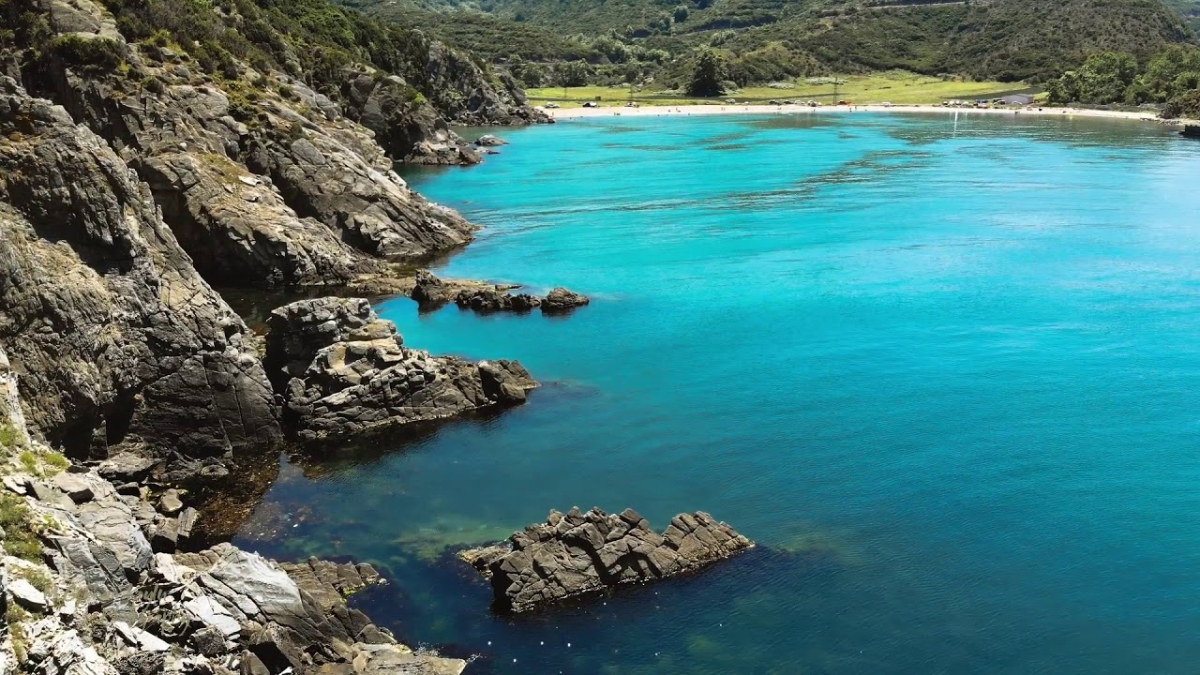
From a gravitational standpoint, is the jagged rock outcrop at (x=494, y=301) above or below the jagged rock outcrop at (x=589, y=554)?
above

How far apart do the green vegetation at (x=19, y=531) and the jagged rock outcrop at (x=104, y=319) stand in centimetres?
1358

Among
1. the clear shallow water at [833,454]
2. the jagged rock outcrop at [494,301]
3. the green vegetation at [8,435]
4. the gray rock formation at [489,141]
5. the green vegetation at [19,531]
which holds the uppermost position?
the green vegetation at [8,435]

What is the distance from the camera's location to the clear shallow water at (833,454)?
109 ft

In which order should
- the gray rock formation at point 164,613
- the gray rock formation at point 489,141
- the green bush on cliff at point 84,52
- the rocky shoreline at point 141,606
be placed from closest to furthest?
the rocky shoreline at point 141,606
the gray rock formation at point 164,613
the green bush on cliff at point 84,52
the gray rock formation at point 489,141

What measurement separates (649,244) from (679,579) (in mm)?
59254

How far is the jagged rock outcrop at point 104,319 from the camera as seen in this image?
1512 inches

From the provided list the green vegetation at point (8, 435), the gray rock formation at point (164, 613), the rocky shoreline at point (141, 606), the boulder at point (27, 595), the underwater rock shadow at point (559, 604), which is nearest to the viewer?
the boulder at point (27, 595)

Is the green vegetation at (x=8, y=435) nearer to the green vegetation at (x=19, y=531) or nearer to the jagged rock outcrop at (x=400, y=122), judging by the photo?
the green vegetation at (x=19, y=531)

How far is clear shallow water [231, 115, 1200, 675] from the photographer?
33.2 meters

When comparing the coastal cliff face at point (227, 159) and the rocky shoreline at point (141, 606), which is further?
the coastal cliff face at point (227, 159)

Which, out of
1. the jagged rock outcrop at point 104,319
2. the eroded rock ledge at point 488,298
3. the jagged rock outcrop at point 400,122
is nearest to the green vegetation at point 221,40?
the jagged rock outcrop at point 400,122

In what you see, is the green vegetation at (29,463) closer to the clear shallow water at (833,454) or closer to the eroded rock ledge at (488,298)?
the clear shallow water at (833,454)

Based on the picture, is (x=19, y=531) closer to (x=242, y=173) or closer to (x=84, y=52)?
(x=242, y=173)

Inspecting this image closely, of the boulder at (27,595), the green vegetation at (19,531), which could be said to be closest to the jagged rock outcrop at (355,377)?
the green vegetation at (19,531)
